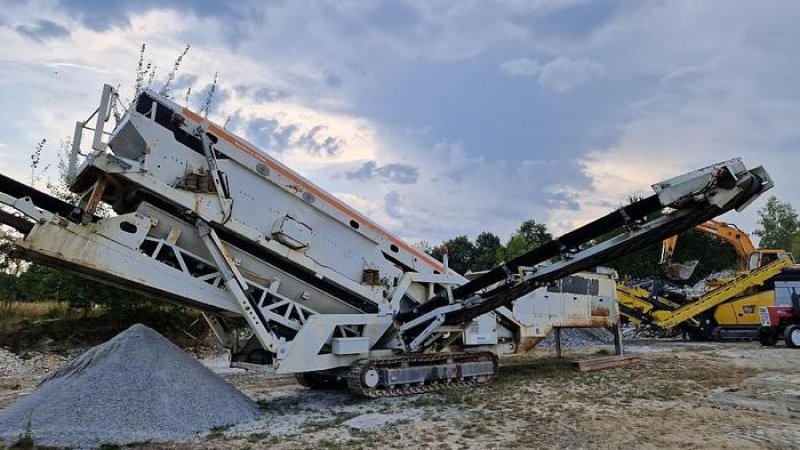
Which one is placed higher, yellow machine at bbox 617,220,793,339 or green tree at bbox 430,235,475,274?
green tree at bbox 430,235,475,274

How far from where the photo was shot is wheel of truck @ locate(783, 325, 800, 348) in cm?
1577

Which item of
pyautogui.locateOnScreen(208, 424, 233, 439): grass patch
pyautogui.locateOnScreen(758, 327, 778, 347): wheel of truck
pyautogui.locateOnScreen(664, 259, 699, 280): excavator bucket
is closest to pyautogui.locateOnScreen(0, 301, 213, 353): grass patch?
pyautogui.locateOnScreen(208, 424, 233, 439): grass patch

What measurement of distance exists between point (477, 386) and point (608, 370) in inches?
133

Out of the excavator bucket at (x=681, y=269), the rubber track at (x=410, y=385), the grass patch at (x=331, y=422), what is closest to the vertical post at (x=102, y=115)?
the grass patch at (x=331, y=422)

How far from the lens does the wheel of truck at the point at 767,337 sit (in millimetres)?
16406

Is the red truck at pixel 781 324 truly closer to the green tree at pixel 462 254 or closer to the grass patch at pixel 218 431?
the grass patch at pixel 218 431

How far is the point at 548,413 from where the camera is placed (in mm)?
7188

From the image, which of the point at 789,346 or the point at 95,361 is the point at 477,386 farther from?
the point at 789,346

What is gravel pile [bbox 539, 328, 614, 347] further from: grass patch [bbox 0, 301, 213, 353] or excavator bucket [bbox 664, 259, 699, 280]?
grass patch [bbox 0, 301, 213, 353]

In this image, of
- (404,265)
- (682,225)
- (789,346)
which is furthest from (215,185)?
(789,346)

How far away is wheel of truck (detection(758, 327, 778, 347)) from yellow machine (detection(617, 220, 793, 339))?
1.64 meters

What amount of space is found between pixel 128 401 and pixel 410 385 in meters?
4.17

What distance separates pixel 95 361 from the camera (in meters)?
6.96

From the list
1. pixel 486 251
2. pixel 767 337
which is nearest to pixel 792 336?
pixel 767 337
